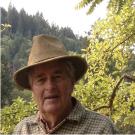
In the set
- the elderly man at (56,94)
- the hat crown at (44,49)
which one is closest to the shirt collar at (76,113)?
the elderly man at (56,94)

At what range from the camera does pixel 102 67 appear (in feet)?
20.9

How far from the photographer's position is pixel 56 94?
2238mm

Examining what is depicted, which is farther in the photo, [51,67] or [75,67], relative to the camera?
[75,67]

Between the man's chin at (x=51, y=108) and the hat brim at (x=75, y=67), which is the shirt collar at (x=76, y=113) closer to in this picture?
the man's chin at (x=51, y=108)

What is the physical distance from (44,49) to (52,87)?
26 cm

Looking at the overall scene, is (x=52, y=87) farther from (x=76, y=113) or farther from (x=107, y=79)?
(x=107, y=79)

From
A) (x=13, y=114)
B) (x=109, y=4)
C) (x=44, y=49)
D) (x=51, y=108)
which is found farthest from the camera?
(x=13, y=114)

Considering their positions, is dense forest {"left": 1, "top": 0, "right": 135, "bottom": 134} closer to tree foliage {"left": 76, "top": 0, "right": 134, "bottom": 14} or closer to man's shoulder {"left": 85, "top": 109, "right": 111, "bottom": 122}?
tree foliage {"left": 76, "top": 0, "right": 134, "bottom": 14}

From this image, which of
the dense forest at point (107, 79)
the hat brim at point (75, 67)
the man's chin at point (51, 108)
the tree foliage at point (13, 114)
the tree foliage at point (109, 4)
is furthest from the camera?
the dense forest at point (107, 79)

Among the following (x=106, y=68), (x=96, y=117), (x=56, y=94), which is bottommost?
(x=96, y=117)

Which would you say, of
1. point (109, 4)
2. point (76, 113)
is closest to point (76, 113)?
point (76, 113)

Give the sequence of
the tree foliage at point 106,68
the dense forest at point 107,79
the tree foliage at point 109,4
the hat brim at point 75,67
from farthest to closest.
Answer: the tree foliage at point 106,68
the dense forest at point 107,79
the tree foliage at point 109,4
the hat brim at point 75,67

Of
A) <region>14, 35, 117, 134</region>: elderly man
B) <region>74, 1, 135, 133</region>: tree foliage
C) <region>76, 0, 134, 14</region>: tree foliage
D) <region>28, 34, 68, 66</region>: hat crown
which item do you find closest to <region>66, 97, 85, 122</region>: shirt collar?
<region>14, 35, 117, 134</region>: elderly man

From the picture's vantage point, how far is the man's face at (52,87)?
7.33 ft
